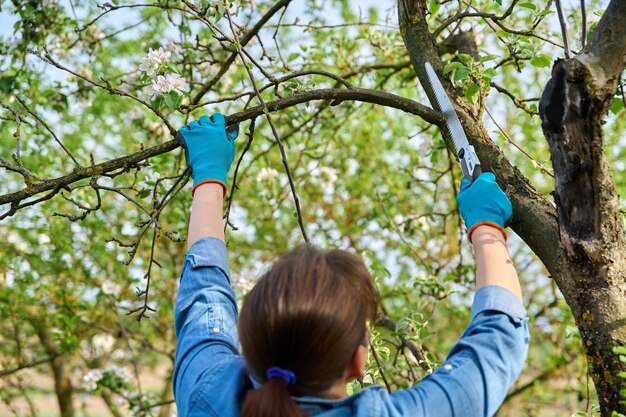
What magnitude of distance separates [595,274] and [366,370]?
2.36ft

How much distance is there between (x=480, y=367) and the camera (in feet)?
4.33

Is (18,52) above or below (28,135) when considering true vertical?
below

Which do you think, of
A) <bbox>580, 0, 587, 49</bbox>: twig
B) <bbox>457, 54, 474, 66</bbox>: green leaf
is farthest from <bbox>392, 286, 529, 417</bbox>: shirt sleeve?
<bbox>457, 54, 474, 66</bbox>: green leaf

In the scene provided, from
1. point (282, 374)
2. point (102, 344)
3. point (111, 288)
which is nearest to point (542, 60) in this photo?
point (282, 374)

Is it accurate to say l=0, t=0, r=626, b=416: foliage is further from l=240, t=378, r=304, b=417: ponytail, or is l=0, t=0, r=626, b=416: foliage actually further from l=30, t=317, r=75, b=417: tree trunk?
l=240, t=378, r=304, b=417: ponytail

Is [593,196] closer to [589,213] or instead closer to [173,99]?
[589,213]

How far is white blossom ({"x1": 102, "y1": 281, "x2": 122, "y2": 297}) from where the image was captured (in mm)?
4527

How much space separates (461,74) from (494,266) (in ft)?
2.41

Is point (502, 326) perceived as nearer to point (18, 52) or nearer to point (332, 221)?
point (18, 52)

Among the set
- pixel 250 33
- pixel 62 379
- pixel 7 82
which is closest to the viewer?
pixel 250 33

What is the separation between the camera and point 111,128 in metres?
5.91

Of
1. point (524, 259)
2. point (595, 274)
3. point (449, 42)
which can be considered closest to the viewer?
point (595, 274)

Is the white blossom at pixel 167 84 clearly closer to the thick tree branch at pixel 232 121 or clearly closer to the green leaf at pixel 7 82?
the thick tree branch at pixel 232 121

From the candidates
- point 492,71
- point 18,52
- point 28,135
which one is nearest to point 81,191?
point 18,52
